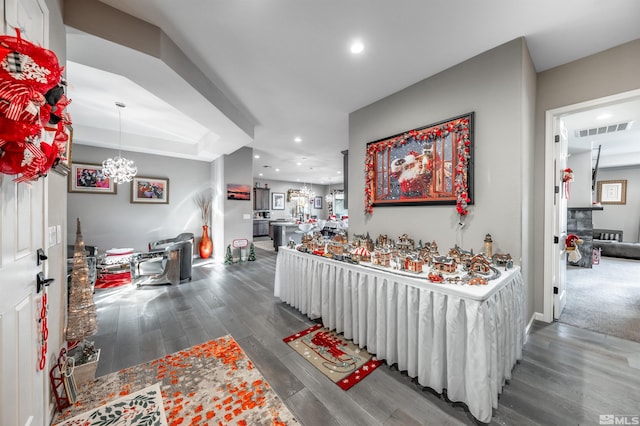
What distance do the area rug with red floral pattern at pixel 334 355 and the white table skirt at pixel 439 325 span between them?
84 mm

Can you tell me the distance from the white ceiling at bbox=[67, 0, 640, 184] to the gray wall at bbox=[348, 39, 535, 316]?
158mm

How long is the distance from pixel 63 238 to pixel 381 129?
364cm

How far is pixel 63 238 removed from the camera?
189cm

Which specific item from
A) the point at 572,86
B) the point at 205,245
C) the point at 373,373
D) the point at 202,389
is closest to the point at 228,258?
the point at 205,245

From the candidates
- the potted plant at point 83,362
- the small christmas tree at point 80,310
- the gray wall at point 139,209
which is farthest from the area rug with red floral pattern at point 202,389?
the gray wall at point 139,209

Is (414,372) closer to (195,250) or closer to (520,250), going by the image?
(520,250)

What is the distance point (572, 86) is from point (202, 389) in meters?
4.64

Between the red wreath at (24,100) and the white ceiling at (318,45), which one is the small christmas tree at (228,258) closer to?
the white ceiling at (318,45)

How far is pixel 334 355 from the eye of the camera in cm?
209

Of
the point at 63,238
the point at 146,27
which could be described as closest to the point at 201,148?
the point at 146,27

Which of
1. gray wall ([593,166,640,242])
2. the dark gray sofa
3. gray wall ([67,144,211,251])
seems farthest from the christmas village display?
gray wall ([593,166,640,242])

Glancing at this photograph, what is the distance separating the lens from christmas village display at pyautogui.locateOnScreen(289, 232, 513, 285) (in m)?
1.76

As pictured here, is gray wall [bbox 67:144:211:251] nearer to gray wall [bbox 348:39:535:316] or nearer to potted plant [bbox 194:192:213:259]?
potted plant [bbox 194:192:213:259]

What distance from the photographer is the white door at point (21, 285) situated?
0.95m
